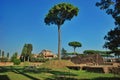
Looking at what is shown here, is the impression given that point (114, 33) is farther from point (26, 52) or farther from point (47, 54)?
point (47, 54)

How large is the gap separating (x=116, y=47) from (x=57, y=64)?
3141 cm

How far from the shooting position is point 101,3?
18.1 m

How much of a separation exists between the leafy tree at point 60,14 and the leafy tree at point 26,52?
31.5 meters

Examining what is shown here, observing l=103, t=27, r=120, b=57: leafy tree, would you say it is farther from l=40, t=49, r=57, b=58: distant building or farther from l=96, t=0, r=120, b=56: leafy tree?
l=40, t=49, r=57, b=58: distant building

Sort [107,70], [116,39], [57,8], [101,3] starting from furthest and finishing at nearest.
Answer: [57,8]
[107,70]
[101,3]
[116,39]

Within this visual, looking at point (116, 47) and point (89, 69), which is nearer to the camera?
point (116, 47)

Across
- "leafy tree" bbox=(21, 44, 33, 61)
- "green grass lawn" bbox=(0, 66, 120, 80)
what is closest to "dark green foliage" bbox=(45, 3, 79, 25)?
"green grass lawn" bbox=(0, 66, 120, 80)

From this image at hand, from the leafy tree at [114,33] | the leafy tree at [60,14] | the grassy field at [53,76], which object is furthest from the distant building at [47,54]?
the leafy tree at [114,33]

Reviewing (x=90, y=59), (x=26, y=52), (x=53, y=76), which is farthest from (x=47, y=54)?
(x=53, y=76)

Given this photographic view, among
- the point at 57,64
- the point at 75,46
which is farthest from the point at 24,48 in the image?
the point at 57,64

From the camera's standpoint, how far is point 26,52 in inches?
3366

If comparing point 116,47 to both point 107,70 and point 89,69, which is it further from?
point 89,69

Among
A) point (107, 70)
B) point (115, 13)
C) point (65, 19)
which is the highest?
point (65, 19)

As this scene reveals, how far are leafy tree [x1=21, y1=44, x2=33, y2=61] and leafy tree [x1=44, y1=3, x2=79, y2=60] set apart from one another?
31.5 metres
